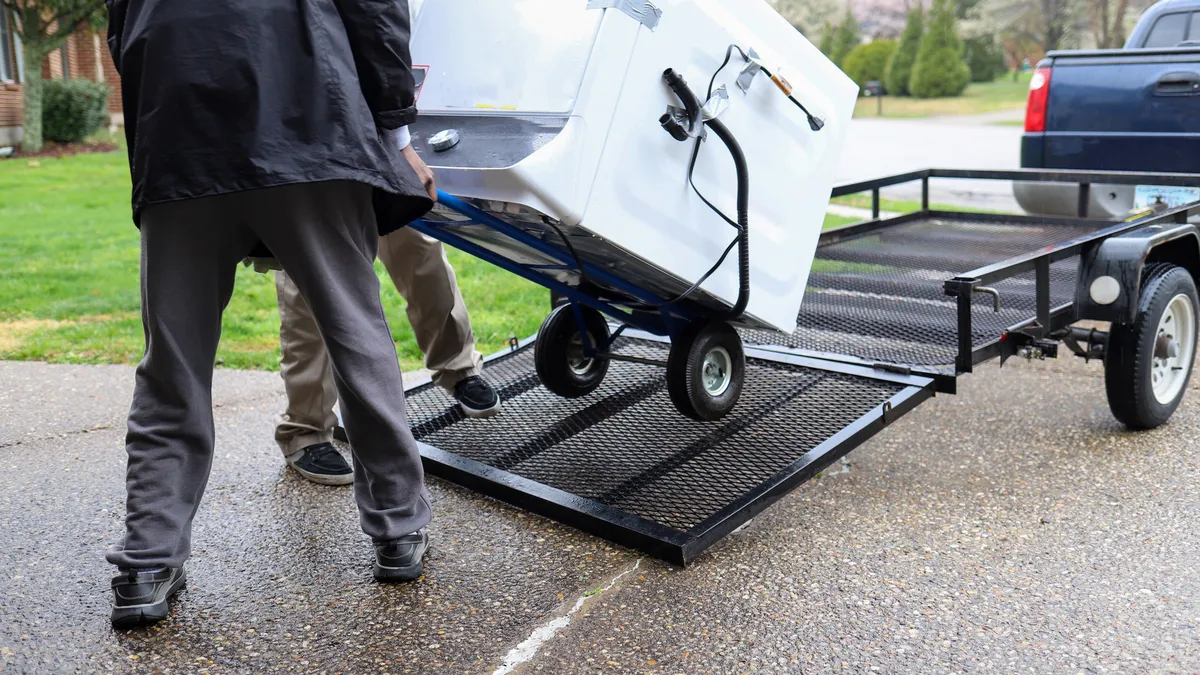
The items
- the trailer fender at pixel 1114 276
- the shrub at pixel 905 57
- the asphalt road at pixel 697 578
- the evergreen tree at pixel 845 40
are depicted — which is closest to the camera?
the asphalt road at pixel 697 578

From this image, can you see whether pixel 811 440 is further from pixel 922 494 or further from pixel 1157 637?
pixel 1157 637

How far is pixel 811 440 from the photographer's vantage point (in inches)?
141

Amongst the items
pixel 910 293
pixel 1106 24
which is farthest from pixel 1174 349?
pixel 1106 24

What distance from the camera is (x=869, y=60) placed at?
3641 cm

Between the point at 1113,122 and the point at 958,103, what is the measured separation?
2727 cm

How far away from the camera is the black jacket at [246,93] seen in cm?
233

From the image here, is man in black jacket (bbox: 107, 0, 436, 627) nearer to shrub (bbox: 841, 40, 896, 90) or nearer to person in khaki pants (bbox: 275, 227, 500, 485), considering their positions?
person in khaki pants (bbox: 275, 227, 500, 485)

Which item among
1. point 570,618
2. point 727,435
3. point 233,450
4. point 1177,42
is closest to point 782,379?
point 727,435

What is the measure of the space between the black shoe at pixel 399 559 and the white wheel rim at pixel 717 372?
3.63 feet

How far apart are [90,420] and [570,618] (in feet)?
8.56

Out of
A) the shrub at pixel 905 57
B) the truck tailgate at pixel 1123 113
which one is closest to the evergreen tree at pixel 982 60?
the shrub at pixel 905 57

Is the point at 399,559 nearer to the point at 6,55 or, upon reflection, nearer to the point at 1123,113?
the point at 1123,113

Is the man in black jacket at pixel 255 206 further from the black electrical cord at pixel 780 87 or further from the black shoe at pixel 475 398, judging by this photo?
the black shoe at pixel 475 398

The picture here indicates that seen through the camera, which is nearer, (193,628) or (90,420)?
(193,628)
